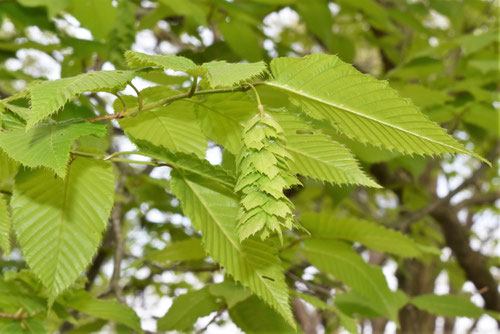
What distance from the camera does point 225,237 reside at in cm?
95

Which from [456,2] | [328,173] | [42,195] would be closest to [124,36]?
[42,195]

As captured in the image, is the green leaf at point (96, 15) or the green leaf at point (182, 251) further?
the green leaf at point (96, 15)

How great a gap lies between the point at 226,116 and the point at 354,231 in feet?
2.25

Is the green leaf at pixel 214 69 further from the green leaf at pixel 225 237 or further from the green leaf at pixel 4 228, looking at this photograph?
the green leaf at pixel 4 228

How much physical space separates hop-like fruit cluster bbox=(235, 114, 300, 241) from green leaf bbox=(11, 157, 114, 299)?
0.26m

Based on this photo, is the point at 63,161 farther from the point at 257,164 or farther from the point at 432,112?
the point at 432,112

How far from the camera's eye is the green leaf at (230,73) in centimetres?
69

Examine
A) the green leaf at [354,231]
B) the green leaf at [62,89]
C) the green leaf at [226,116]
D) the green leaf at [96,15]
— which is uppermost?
the green leaf at [62,89]

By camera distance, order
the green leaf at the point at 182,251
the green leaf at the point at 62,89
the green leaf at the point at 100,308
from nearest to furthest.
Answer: the green leaf at the point at 62,89 < the green leaf at the point at 100,308 < the green leaf at the point at 182,251

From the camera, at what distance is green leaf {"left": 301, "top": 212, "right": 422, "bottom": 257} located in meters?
1.47

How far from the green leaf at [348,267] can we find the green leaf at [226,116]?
656 millimetres

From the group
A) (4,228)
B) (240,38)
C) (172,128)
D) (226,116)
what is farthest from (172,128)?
(240,38)

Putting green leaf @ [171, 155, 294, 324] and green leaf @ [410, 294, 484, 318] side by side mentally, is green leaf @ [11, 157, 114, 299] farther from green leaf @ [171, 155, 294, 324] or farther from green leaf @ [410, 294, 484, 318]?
green leaf @ [410, 294, 484, 318]

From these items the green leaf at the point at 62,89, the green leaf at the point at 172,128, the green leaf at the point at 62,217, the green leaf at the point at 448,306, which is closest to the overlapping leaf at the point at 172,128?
the green leaf at the point at 172,128
